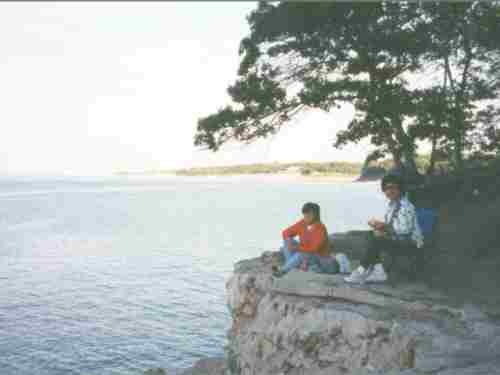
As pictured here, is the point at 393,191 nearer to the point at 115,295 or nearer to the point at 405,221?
the point at 405,221

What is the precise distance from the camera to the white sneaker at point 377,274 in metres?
9.20

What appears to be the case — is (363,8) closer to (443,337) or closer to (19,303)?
(443,337)

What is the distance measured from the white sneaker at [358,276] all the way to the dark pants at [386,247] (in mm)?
312

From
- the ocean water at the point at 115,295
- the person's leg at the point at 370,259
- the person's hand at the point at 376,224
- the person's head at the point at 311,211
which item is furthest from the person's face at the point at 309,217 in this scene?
the ocean water at the point at 115,295

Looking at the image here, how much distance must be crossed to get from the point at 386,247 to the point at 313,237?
1.68m

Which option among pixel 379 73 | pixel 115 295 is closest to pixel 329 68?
pixel 379 73

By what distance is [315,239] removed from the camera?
396 inches

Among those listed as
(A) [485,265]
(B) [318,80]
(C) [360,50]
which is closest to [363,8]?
(C) [360,50]

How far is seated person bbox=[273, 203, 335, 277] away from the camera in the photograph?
32.9 ft

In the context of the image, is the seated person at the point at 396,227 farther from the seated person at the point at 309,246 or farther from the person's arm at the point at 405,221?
the seated person at the point at 309,246

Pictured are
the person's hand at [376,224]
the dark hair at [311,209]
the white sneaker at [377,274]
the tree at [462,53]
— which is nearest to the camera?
the person's hand at [376,224]

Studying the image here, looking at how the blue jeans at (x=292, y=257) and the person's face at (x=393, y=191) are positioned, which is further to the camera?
the blue jeans at (x=292, y=257)

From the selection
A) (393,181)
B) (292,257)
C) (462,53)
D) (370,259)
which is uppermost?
(462,53)

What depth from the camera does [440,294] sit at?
8.85m
